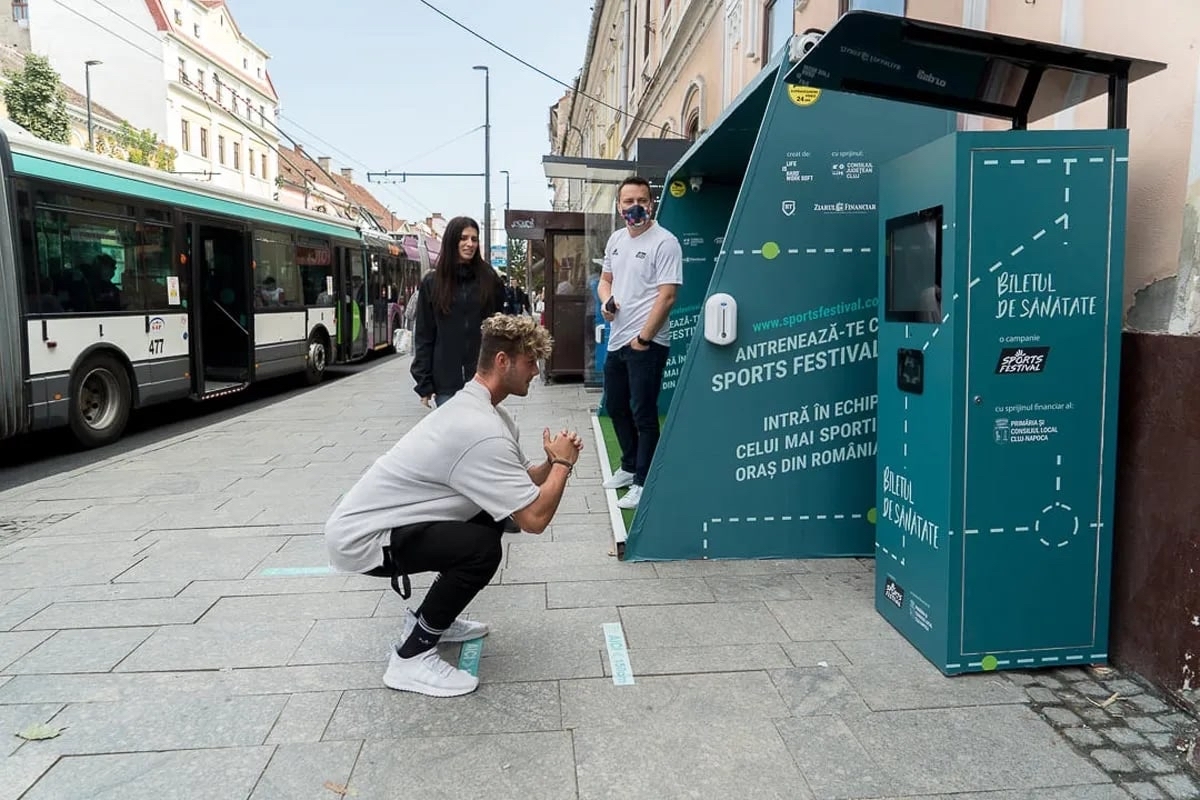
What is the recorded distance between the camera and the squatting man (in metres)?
2.91

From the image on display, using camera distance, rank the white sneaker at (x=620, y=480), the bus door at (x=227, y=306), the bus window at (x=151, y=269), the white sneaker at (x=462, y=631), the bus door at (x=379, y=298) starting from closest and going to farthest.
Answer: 1. the white sneaker at (x=462, y=631)
2. the white sneaker at (x=620, y=480)
3. the bus window at (x=151, y=269)
4. the bus door at (x=227, y=306)
5. the bus door at (x=379, y=298)

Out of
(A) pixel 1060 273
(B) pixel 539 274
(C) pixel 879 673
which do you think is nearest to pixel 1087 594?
(C) pixel 879 673

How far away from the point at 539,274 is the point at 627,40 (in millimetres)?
10322

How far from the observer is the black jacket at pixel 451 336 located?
491 cm

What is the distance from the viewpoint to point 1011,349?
3.03 m

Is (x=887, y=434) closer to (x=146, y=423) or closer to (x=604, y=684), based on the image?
(x=604, y=684)

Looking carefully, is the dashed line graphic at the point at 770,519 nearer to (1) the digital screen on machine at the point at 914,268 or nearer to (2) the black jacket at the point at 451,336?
(1) the digital screen on machine at the point at 914,268

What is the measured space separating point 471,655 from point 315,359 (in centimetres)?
1186

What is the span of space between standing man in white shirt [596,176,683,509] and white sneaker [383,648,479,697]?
195 centimetres

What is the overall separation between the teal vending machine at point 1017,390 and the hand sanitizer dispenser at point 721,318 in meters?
1.02

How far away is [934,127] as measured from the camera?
4199 mm

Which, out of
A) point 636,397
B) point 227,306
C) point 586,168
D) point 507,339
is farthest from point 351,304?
point 507,339

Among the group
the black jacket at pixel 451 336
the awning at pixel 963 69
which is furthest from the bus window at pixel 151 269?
the awning at pixel 963 69

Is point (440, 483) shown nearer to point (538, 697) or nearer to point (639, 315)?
point (538, 697)
